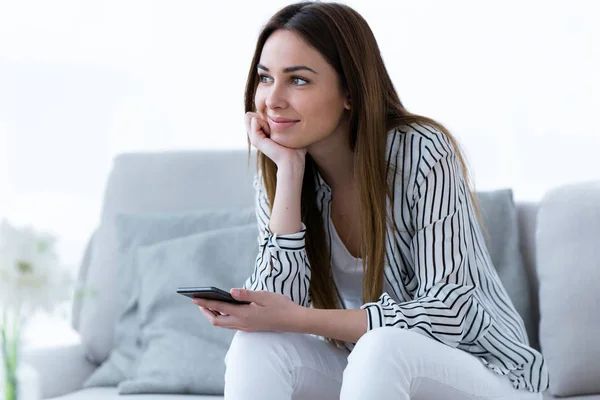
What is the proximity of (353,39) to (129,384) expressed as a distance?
1024mm

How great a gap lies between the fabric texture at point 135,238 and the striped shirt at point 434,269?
0.52 meters

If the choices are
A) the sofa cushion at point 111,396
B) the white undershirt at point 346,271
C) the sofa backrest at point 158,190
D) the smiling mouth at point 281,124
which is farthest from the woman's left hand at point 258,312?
the sofa backrest at point 158,190

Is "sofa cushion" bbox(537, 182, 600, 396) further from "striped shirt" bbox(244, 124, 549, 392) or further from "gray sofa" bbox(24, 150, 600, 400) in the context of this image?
"striped shirt" bbox(244, 124, 549, 392)

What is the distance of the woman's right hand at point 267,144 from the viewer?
5.70 ft

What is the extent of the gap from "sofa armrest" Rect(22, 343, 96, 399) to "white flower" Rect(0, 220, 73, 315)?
1090 millimetres

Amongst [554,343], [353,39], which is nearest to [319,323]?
[353,39]

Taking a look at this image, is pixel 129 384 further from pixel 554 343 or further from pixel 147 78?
pixel 147 78

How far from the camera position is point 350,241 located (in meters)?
1.79

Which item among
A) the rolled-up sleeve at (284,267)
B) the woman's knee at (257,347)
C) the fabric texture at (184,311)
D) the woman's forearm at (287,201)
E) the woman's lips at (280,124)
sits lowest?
the fabric texture at (184,311)

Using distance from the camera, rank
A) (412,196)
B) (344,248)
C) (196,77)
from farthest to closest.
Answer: (196,77) < (344,248) < (412,196)

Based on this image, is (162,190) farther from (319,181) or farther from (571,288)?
(571,288)

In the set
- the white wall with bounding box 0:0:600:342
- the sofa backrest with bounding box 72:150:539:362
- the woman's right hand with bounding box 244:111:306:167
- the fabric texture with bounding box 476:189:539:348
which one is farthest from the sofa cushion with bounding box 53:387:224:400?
the white wall with bounding box 0:0:600:342

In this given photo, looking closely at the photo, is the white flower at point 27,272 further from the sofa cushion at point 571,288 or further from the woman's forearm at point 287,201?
the sofa cushion at point 571,288

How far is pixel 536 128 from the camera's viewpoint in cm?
278
